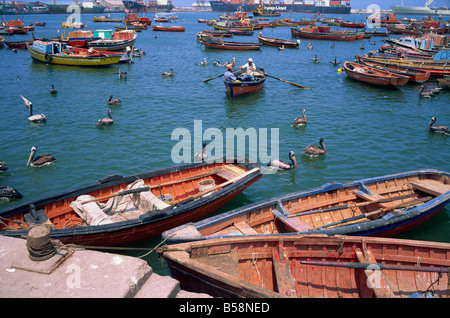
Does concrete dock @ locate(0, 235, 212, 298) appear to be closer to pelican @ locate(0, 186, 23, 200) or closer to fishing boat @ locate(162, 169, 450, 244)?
fishing boat @ locate(162, 169, 450, 244)

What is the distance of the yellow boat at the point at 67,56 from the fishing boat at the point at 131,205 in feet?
91.0

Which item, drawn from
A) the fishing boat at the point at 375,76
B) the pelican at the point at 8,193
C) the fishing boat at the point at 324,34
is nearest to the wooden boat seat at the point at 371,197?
the pelican at the point at 8,193

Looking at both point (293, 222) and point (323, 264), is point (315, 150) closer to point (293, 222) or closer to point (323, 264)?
point (293, 222)

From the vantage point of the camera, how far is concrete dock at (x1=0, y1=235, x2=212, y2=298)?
194 inches

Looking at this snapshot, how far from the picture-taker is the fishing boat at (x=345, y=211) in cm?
878

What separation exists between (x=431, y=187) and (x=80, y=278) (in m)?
11.2

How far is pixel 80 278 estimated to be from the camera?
5.21m

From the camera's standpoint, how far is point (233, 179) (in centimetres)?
1108

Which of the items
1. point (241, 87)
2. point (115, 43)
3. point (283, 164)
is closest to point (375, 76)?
point (241, 87)

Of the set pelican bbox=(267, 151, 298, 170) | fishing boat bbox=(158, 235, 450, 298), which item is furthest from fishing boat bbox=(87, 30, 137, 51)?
fishing boat bbox=(158, 235, 450, 298)

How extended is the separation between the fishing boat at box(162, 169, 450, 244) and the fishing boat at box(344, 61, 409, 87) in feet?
58.6
